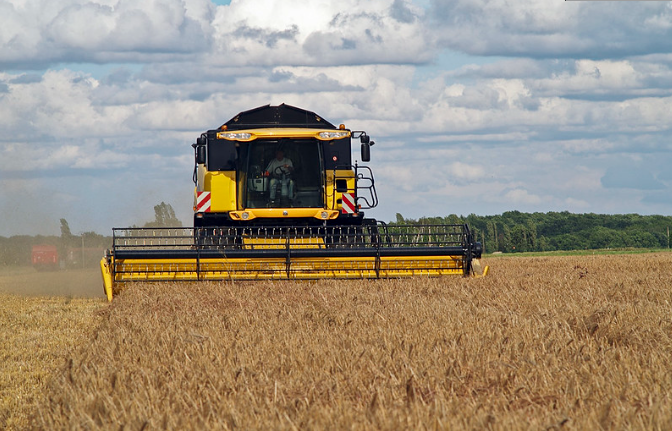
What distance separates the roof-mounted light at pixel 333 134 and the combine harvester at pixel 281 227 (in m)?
0.01

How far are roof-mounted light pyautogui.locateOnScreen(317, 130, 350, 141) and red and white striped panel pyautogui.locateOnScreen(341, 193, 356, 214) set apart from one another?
840 millimetres

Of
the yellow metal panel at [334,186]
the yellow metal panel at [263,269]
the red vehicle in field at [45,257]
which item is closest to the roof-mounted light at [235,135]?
the yellow metal panel at [334,186]

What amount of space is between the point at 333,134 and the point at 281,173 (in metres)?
0.95

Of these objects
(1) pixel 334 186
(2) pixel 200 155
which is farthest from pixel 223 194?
(1) pixel 334 186

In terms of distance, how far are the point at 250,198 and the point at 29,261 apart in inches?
648

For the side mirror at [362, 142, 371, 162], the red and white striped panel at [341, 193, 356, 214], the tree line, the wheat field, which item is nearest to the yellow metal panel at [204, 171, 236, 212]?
the red and white striped panel at [341, 193, 356, 214]

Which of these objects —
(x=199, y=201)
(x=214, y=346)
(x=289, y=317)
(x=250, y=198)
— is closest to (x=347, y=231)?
(x=250, y=198)

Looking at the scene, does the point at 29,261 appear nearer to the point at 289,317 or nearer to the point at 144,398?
the point at 289,317

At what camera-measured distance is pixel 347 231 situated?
38.3ft

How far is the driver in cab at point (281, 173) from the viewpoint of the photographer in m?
12.2

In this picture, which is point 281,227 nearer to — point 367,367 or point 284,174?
point 284,174

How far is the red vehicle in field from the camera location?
25828 mm

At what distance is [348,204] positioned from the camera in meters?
12.2

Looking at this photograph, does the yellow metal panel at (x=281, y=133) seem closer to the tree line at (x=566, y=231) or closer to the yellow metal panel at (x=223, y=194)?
the yellow metal panel at (x=223, y=194)
